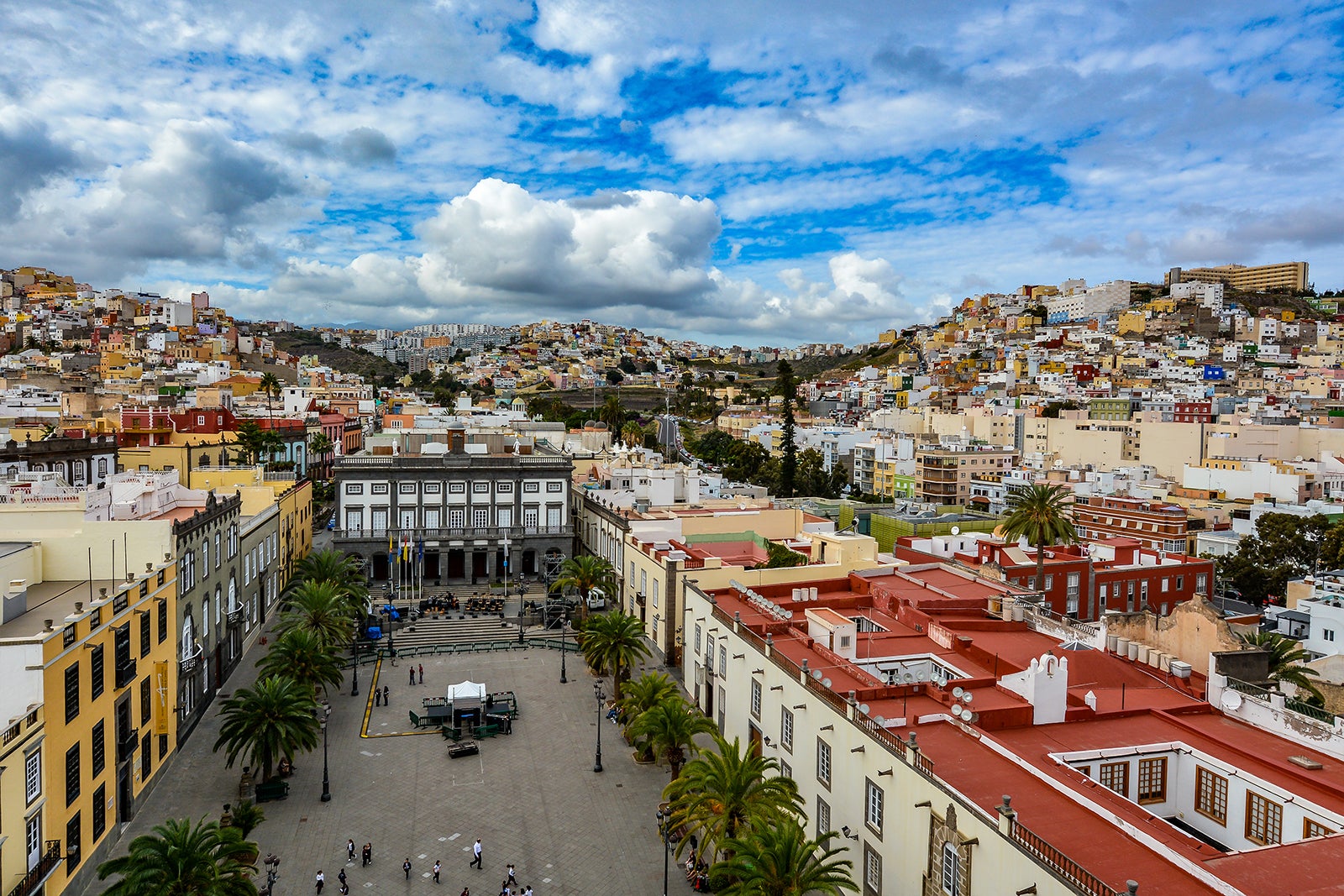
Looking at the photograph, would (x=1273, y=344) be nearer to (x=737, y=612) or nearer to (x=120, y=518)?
(x=737, y=612)

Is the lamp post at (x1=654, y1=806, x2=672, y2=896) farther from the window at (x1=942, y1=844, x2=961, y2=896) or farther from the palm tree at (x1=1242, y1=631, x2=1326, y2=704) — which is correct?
the palm tree at (x1=1242, y1=631, x2=1326, y2=704)

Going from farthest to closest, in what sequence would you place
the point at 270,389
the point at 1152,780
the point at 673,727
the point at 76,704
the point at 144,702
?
the point at 270,389 < the point at 144,702 < the point at 673,727 < the point at 76,704 < the point at 1152,780

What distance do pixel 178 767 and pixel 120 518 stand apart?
32.4 feet

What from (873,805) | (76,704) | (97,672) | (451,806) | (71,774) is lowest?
(451,806)

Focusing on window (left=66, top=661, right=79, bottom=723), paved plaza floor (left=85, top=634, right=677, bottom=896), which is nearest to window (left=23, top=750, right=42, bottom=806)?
window (left=66, top=661, right=79, bottom=723)

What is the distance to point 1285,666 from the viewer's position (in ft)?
103

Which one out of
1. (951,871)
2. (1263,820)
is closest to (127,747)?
(951,871)

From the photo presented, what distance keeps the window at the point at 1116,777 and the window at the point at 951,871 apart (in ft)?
17.5

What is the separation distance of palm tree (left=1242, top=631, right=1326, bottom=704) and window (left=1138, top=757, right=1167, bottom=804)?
9.53 m

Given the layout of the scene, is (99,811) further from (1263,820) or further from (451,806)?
(1263,820)

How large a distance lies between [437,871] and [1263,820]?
21151mm

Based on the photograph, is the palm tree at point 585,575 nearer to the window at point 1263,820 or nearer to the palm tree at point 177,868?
the palm tree at point 177,868

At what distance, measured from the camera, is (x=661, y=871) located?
25.5m

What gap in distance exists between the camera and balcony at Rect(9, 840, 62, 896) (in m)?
20.1
